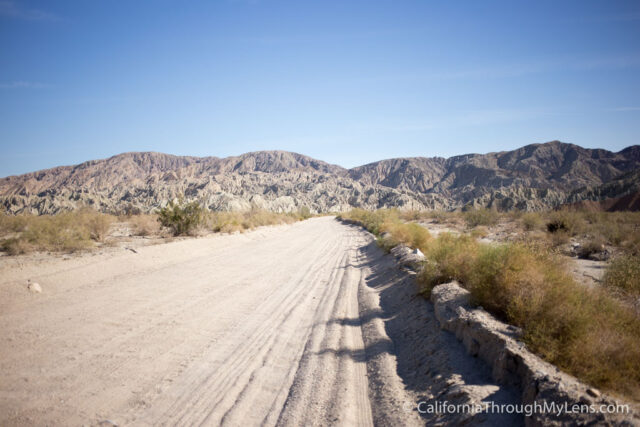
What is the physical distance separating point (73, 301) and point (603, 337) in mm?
8692

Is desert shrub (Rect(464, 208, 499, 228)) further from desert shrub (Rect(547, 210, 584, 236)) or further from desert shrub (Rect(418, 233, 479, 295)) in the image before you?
desert shrub (Rect(418, 233, 479, 295))

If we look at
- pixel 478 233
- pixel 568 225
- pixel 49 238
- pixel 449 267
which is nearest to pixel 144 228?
pixel 49 238

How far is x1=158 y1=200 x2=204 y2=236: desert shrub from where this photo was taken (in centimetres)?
1603

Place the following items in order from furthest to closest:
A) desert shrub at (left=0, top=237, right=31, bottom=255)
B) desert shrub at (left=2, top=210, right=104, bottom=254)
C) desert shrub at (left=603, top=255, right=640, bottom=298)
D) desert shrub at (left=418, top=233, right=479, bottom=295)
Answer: desert shrub at (left=2, top=210, right=104, bottom=254) < desert shrub at (left=0, top=237, right=31, bottom=255) < desert shrub at (left=418, top=233, right=479, bottom=295) < desert shrub at (left=603, top=255, right=640, bottom=298)

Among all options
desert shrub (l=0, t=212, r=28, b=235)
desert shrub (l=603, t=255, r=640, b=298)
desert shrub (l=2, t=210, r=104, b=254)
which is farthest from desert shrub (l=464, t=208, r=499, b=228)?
desert shrub (l=0, t=212, r=28, b=235)

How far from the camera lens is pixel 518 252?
4.36m

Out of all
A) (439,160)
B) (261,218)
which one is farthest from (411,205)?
(439,160)

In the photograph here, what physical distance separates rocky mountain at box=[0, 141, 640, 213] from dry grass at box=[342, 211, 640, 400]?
Result: 5446cm

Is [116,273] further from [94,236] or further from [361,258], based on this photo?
[361,258]

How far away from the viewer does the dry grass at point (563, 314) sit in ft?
8.79

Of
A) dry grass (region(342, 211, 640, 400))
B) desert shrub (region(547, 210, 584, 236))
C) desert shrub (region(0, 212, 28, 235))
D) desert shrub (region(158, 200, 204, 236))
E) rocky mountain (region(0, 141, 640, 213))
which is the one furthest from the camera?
rocky mountain (region(0, 141, 640, 213))

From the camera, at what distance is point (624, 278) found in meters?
4.55

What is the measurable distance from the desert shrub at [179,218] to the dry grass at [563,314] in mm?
15184

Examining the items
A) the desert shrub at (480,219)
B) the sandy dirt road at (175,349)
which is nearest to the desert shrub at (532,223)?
the desert shrub at (480,219)
